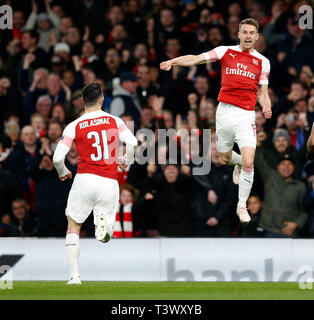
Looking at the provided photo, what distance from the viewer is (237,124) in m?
15.6

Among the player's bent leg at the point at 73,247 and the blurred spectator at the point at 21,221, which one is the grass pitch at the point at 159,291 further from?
the blurred spectator at the point at 21,221

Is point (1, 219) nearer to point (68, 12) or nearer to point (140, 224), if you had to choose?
point (140, 224)

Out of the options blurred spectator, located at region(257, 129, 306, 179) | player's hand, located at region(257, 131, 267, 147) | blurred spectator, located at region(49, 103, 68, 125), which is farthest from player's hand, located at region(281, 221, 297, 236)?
blurred spectator, located at region(49, 103, 68, 125)

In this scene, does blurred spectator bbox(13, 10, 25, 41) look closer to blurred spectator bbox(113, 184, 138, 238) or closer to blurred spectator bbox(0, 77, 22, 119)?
blurred spectator bbox(0, 77, 22, 119)

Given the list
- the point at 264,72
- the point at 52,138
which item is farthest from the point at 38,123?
the point at 264,72

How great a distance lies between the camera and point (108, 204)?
49.1ft

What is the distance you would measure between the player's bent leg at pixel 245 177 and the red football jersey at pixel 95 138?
188 cm

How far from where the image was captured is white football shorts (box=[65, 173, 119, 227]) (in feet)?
48.7

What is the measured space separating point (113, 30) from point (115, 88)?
2414mm

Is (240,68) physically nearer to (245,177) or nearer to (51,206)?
(245,177)

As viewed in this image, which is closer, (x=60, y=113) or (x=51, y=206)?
(x=51, y=206)

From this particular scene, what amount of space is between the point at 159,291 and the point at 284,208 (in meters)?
4.90

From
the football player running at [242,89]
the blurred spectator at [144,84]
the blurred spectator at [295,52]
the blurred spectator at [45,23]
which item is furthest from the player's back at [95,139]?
the blurred spectator at [45,23]
